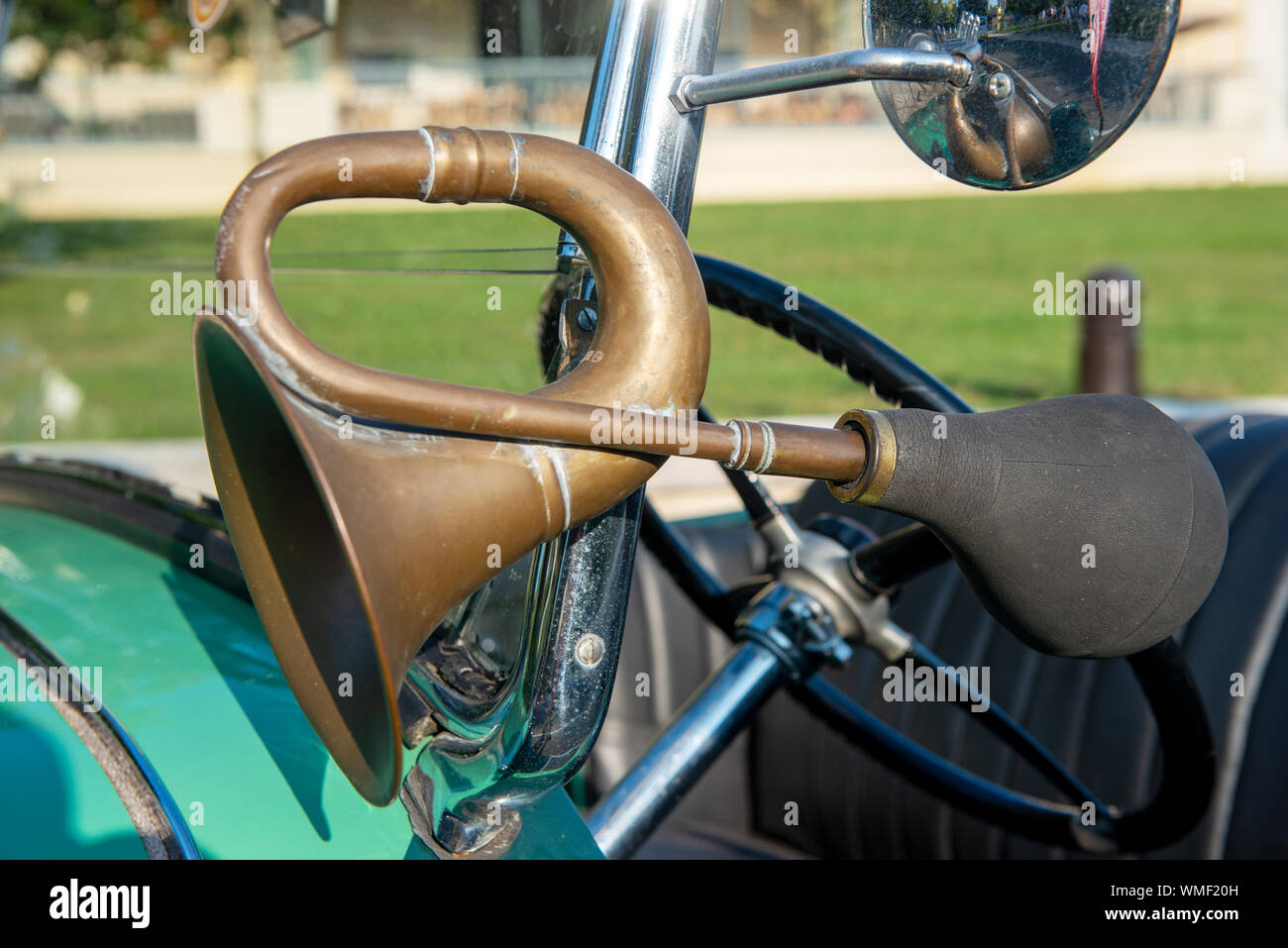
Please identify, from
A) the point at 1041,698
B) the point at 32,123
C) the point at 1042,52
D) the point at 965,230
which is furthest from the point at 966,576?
the point at 965,230

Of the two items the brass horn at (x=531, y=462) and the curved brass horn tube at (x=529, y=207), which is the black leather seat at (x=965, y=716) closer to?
the brass horn at (x=531, y=462)

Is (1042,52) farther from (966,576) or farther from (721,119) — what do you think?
(721,119)

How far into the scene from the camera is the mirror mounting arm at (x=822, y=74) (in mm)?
792

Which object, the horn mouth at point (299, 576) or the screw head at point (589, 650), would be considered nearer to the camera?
the horn mouth at point (299, 576)

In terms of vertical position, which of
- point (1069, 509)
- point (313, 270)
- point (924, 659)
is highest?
point (313, 270)

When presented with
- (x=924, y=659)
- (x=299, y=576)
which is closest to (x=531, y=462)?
(x=299, y=576)

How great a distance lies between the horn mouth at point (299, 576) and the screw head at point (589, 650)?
171 mm

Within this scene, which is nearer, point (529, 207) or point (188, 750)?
point (529, 207)

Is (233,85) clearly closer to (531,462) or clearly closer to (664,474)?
(531,462)

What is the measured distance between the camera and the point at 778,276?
9133 millimetres

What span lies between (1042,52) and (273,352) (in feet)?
1.89

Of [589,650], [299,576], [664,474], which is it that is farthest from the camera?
[664,474]

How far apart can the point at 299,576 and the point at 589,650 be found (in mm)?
223

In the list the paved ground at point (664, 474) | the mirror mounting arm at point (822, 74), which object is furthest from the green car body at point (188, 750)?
the paved ground at point (664, 474)
